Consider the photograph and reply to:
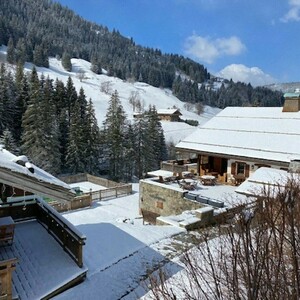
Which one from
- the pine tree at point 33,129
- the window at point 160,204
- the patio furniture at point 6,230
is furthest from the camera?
the pine tree at point 33,129

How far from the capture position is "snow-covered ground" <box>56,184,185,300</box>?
741 cm

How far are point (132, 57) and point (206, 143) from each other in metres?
159

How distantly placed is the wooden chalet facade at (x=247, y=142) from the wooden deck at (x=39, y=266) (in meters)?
13.6

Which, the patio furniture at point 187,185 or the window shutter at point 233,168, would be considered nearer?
the patio furniture at point 187,185

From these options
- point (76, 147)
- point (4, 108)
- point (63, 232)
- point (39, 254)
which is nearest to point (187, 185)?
point (63, 232)

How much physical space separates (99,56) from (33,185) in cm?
15350

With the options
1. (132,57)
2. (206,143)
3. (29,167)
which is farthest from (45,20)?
(29,167)

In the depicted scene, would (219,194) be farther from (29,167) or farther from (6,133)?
(6,133)

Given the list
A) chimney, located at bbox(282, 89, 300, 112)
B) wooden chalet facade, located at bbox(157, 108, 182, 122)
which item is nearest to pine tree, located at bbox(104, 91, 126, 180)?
chimney, located at bbox(282, 89, 300, 112)

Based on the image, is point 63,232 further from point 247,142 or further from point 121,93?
point 121,93

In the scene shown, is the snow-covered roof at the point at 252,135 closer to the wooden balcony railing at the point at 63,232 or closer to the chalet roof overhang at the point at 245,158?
the chalet roof overhang at the point at 245,158

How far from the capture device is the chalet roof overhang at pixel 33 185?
19.0ft

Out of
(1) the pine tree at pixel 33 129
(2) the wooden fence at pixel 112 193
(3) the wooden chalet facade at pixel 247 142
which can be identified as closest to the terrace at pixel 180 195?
(3) the wooden chalet facade at pixel 247 142

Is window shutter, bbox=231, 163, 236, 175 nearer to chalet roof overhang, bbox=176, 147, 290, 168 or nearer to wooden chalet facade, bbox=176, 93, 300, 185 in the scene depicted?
wooden chalet facade, bbox=176, 93, 300, 185
